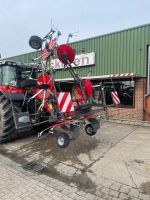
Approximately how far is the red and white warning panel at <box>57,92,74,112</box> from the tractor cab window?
2.34 metres

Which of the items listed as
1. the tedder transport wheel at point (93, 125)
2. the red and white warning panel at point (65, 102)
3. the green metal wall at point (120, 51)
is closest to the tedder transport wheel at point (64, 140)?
the red and white warning panel at point (65, 102)

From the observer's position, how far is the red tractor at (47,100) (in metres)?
4.36

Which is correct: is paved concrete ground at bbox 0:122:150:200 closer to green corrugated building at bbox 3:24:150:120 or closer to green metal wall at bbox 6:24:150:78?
green corrugated building at bbox 3:24:150:120

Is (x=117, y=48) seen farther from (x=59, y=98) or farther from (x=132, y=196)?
(x=132, y=196)

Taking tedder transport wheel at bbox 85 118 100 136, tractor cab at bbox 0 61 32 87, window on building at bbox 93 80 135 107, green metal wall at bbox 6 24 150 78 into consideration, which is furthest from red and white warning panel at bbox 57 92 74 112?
window on building at bbox 93 80 135 107

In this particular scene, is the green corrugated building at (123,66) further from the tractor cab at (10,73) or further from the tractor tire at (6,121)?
the tractor tire at (6,121)

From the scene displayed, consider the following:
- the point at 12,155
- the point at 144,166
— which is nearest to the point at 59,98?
the point at 12,155

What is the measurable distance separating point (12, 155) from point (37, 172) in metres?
1.19

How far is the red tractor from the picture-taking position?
14.3 ft

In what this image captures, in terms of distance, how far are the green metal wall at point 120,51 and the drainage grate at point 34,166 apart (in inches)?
203

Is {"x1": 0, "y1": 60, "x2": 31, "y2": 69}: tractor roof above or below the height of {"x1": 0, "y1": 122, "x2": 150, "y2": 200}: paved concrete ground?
above

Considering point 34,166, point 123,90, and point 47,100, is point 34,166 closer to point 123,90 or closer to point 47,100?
point 47,100

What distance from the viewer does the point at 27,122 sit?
17.3ft

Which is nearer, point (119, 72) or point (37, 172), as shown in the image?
point (37, 172)
